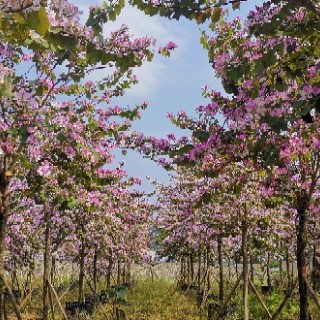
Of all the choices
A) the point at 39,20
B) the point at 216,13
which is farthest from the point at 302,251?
the point at 39,20

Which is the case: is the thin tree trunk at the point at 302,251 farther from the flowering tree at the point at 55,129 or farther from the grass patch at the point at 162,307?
the grass patch at the point at 162,307

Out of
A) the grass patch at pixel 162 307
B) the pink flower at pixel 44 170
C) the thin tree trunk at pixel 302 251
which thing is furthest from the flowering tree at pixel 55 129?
the grass patch at pixel 162 307

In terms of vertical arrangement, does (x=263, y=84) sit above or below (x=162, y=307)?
above

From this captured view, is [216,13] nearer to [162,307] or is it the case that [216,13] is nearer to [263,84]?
[263,84]

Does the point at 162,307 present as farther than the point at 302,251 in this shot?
Yes

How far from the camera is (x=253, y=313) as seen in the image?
16.0 m

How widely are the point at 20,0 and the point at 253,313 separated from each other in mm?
15522

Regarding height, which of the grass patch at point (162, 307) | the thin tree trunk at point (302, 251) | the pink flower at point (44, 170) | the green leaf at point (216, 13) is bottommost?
the grass patch at point (162, 307)

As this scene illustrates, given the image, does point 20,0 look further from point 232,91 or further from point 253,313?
point 253,313

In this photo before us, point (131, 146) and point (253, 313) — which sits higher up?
point (131, 146)

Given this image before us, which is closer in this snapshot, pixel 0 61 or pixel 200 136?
pixel 200 136

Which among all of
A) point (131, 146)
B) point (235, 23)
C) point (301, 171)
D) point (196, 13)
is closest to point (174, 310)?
point (131, 146)

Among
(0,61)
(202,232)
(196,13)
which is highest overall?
(0,61)

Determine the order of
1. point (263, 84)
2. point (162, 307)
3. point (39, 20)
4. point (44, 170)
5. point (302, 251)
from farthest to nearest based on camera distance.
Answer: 1. point (162, 307)
2. point (302, 251)
3. point (44, 170)
4. point (263, 84)
5. point (39, 20)
